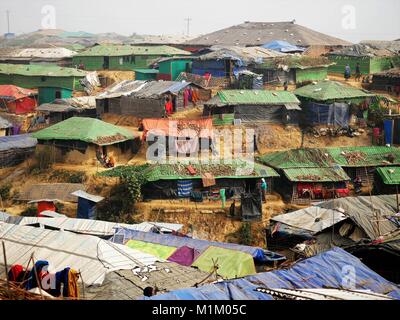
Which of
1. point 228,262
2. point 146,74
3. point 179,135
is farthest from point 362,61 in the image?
point 228,262

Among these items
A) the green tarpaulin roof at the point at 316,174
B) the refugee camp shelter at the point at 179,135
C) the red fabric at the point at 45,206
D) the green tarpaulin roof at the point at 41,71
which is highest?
the green tarpaulin roof at the point at 41,71

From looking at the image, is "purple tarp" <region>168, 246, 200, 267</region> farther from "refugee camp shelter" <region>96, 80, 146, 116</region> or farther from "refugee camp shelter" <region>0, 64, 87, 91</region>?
"refugee camp shelter" <region>0, 64, 87, 91</region>

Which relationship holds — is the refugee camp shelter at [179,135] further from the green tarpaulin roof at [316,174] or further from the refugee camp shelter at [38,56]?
the refugee camp shelter at [38,56]

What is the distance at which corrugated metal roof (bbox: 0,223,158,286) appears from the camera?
1242 cm

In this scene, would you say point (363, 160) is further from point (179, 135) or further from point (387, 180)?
point (179, 135)

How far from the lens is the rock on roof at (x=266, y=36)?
50.2 m

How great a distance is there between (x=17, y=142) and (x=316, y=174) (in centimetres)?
1386

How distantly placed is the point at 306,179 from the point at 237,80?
1250cm

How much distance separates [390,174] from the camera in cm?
2505

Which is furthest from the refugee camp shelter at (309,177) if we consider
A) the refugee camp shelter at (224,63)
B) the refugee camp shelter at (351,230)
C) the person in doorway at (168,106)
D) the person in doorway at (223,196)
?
the refugee camp shelter at (224,63)

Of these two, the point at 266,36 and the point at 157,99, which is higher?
the point at 266,36

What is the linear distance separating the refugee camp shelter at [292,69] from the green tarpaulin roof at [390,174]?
13.0m

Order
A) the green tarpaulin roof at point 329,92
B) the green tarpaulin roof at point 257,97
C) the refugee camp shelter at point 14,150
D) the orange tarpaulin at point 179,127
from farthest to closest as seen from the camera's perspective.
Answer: the green tarpaulin roof at point 329,92, the green tarpaulin roof at point 257,97, the refugee camp shelter at point 14,150, the orange tarpaulin at point 179,127

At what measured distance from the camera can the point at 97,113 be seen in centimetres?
3306
